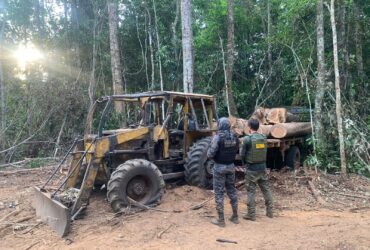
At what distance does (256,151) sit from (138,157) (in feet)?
8.54

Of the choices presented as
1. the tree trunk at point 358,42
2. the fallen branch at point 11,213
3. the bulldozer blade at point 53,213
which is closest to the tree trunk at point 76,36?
the fallen branch at point 11,213

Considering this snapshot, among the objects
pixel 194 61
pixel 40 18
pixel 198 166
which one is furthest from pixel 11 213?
pixel 40 18

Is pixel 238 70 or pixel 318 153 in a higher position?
pixel 238 70

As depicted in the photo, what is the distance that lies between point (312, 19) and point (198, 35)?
6549 millimetres

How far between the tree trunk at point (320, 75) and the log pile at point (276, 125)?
0.62 meters

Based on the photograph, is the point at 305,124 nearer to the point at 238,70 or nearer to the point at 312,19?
the point at 312,19

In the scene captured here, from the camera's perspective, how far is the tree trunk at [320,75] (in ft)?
34.7

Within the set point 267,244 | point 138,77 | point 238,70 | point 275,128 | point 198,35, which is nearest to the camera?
point 267,244

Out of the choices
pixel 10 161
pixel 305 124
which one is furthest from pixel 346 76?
pixel 10 161

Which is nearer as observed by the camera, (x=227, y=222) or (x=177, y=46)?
(x=227, y=222)

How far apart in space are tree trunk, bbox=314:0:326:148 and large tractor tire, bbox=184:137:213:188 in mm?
4242

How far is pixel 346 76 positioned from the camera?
489 inches

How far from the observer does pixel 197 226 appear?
6035 mm

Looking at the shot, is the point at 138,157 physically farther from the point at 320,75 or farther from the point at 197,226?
the point at 320,75
